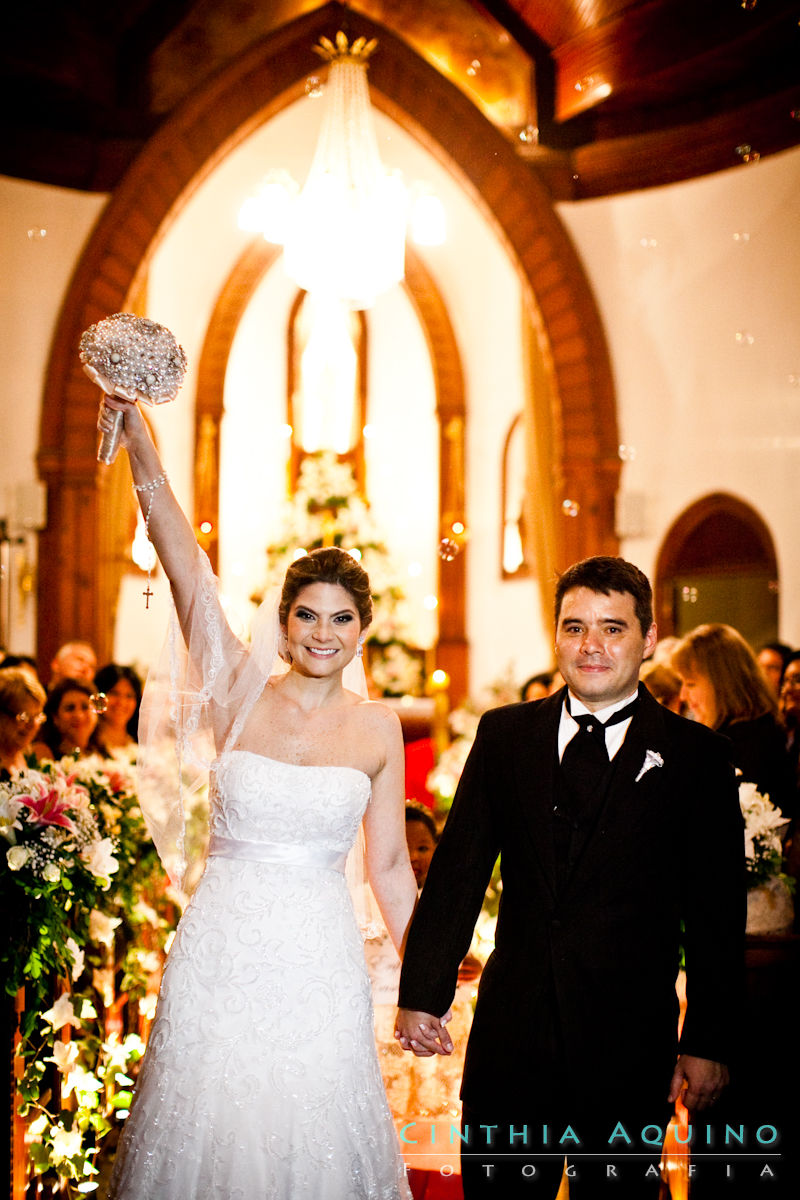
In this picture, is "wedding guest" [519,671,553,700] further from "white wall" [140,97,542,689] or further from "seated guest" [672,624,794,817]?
"white wall" [140,97,542,689]

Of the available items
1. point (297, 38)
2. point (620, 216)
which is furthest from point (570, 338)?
point (297, 38)

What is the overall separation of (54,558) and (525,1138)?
273 inches

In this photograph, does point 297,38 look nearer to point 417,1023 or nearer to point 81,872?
point 81,872

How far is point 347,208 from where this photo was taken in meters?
7.82

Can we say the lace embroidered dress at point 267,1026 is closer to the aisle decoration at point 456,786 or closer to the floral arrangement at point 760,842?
the aisle decoration at point 456,786

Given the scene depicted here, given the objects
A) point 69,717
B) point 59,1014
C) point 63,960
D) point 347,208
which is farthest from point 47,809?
point 347,208

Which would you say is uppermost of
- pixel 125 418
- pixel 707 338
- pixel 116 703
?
pixel 707 338

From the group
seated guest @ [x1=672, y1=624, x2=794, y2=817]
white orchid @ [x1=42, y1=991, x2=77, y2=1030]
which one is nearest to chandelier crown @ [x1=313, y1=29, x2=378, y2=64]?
seated guest @ [x1=672, y1=624, x2=794, y2=817]

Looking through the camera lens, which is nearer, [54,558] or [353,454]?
[54,558]

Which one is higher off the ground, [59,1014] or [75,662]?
[75,662]

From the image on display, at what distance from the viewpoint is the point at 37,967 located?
10.3 ft

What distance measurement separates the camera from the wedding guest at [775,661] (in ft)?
21.7

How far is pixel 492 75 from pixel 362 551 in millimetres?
4477

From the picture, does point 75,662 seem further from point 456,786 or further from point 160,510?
point 160,510
